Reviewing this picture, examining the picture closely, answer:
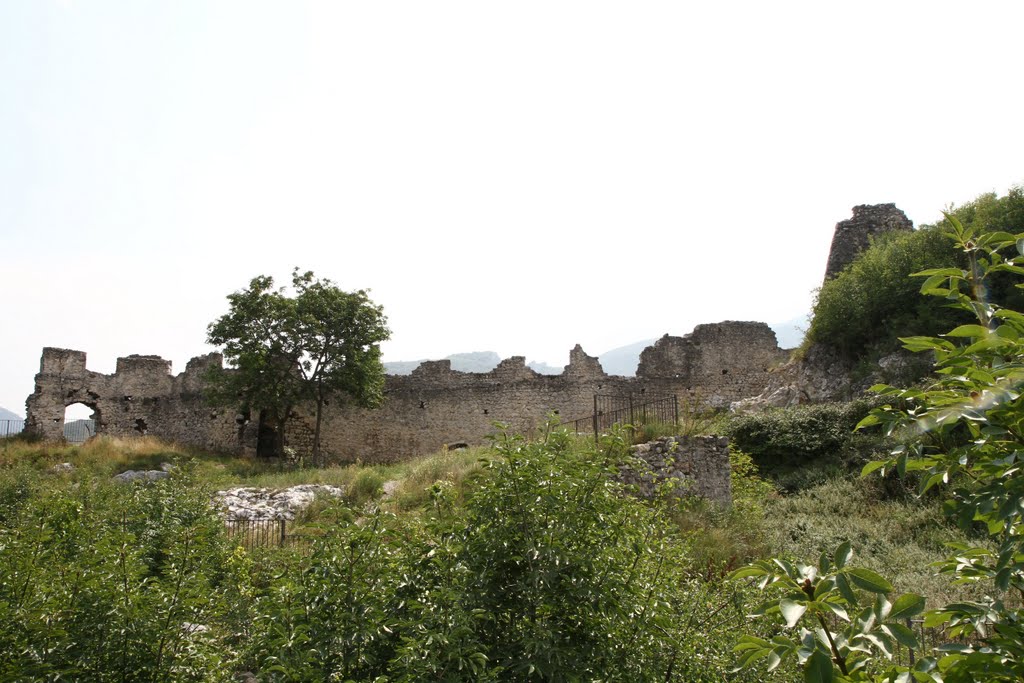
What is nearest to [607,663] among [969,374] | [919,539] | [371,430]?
[969,374]

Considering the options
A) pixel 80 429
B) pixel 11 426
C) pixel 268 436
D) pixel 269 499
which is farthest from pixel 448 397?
pixel 80 429

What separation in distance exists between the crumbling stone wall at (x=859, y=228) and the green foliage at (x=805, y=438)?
7.52 m

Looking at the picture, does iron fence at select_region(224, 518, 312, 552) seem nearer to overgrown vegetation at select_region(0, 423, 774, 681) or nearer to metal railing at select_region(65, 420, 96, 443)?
overgrown vegetation at select_region(0, 423, 774, 681)

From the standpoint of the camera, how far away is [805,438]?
49.5 ft

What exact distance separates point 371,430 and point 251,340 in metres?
5.59

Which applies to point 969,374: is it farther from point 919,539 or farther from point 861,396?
point 861,396

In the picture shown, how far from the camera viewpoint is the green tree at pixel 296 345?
75.3 ft

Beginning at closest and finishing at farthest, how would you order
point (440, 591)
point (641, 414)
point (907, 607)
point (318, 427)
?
point (907, 607) < point (440, 591) < point (641, 414) < point (318, 427)

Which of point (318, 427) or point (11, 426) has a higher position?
point (11, 426)

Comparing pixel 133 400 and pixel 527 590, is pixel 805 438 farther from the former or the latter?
pixel 133 400

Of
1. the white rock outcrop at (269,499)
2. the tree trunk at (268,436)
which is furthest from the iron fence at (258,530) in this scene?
the tree trunk at (268,436)

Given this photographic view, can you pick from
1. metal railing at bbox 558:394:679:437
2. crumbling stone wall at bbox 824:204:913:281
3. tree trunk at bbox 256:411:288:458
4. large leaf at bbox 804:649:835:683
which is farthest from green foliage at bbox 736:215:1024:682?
tree trunk at bbox 256:411:288:458

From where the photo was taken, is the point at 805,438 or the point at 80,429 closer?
the point at 805,438

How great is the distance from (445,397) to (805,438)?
45.3ft
